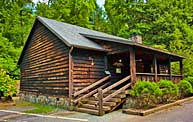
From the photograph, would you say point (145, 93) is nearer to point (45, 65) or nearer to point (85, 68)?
point (85, 68)

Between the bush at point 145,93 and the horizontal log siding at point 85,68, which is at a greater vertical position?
the horizontal log siding at point 85,68

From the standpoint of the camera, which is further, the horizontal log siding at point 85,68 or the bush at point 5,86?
the bush at point 5,86

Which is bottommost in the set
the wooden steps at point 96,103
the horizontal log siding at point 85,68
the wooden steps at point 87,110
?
the wooden steps at point 87,110

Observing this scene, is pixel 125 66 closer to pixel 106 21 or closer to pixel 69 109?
pixel 69 109

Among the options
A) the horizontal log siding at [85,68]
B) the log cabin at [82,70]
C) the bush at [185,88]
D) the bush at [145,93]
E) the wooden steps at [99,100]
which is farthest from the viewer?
the bush at [185,88]

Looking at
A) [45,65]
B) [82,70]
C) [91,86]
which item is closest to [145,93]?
[91,86]

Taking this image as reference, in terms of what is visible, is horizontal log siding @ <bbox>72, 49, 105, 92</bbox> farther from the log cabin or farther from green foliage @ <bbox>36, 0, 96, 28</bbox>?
green foliage @ <bbox>36, 0, 96, 28</bbox>

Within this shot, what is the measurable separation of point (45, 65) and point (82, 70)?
307cm

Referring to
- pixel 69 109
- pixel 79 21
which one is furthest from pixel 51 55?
pixel 79 21

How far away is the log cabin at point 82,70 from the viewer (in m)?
9.65

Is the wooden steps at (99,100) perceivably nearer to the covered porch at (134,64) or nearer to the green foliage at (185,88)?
the covered porch at (134,64)

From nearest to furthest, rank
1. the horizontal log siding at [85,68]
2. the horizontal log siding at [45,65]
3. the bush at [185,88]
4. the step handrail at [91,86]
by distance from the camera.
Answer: the step handrail at [91,86] → the horizontal log siding at [85,68] → the horizontal log siding at [45,65] → the bush at [185,88]

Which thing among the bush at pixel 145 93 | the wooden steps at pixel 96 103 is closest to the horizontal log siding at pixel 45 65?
the wooden steps at pixel 96 103

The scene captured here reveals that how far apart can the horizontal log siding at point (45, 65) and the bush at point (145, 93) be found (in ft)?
11.7
